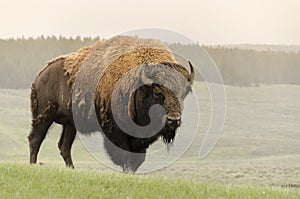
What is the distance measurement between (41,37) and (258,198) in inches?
3063

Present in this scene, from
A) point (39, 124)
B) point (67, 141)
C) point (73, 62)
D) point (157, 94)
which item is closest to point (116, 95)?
point (157, 94)

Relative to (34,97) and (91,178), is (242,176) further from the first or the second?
(91,178)

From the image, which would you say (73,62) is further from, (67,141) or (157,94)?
(157,94)

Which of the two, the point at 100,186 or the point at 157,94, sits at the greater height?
the point at 157,94

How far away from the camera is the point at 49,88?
49.2ft

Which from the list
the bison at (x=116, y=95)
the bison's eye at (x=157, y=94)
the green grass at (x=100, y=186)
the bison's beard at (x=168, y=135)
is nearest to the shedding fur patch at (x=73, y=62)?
the bison at (x=116, y=95)

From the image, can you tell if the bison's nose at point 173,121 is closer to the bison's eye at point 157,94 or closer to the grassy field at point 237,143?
the bison's eye at point 157,94

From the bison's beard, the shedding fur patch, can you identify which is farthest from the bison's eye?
the shedding fur patch

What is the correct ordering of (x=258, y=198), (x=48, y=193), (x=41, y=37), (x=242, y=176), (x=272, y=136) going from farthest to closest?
(x=41, y=37)
(x=272, y=136)
(x=242, y=176)
(x=258, y=198)
(x=48, y=193)

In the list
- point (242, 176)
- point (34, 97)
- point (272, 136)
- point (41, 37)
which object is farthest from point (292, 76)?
point (34, 97)

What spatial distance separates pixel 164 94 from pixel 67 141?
3.68m

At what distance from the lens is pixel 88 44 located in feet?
278

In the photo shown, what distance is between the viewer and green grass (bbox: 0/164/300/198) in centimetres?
1016

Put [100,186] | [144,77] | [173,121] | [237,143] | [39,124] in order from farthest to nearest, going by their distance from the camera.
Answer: [237,143], [39,124], [144,77], [173,121], [100,186]
